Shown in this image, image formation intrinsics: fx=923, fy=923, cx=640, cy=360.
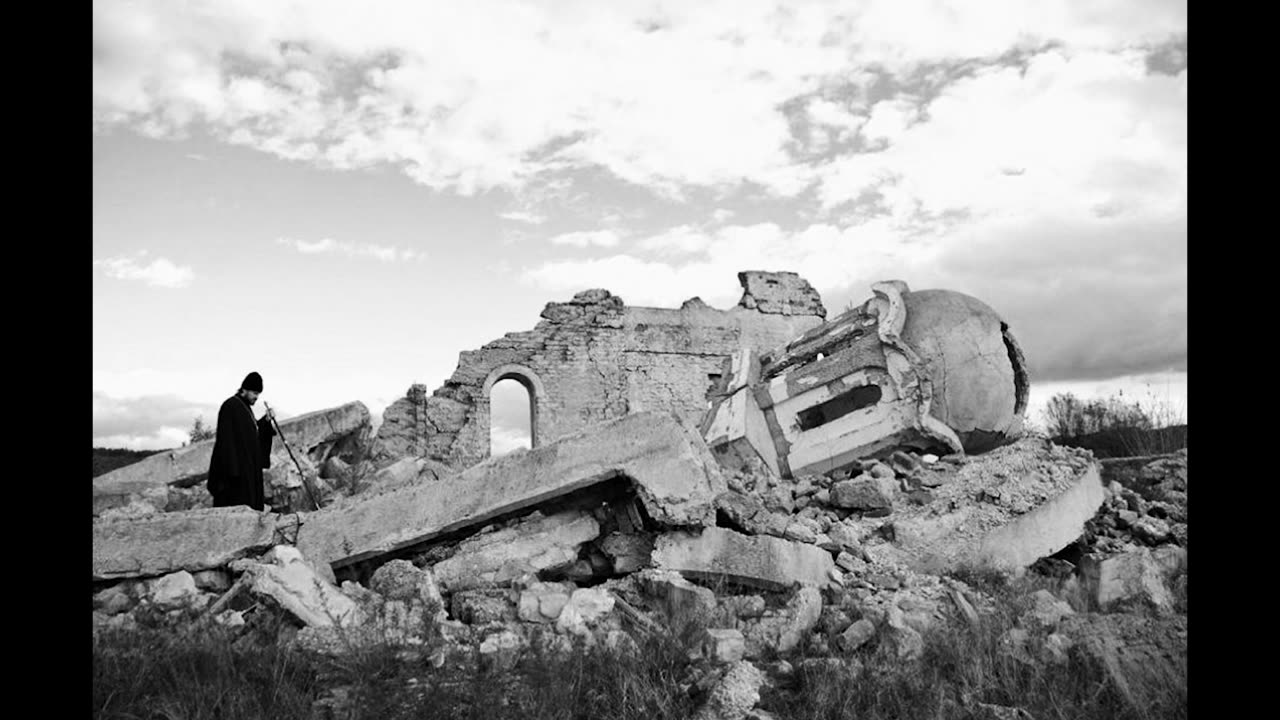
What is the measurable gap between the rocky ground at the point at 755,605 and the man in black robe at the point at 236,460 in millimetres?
1794

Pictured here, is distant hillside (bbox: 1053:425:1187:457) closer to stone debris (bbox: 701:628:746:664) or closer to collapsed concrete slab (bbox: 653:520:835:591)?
collapsed concrete slab (bbox: 653:520:835:591)

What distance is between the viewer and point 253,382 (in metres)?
7.35

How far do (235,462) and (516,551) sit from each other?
298 cm

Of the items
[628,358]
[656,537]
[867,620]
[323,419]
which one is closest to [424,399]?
[628,358]

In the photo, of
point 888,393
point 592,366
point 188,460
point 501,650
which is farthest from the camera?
point 592,366

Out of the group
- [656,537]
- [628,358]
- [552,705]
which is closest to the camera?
[552,705]

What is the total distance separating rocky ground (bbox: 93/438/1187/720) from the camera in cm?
345

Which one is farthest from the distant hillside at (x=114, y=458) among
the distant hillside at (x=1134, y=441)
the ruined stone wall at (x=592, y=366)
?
the distant hillside at (x=1134, y=441)

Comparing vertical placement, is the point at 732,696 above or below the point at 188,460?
below

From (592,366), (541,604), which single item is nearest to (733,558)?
(541,604)

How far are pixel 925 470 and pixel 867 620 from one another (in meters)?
3.25

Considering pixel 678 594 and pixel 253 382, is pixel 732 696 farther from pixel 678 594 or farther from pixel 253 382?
pixel 253 382
